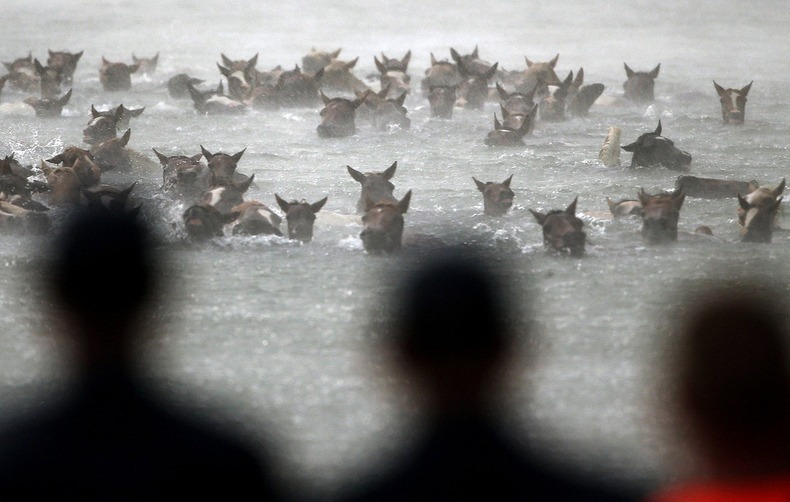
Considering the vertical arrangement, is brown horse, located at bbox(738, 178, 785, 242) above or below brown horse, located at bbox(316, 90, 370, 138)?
below

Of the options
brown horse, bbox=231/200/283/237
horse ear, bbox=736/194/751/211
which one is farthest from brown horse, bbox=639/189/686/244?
brown horse, bbox=231/200/283/237

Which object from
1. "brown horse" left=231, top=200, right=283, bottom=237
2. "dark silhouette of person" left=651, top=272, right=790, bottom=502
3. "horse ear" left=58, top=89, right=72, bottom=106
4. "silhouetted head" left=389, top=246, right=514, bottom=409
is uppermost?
"horse ear" left=58, top=89, right=72, bottom=106

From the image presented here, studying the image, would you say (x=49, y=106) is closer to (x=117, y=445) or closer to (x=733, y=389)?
(x=117, y=445)

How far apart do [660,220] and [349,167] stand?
2576 mm

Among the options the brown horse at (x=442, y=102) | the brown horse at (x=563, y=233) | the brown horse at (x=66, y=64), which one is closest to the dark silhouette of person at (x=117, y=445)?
the brown horse at (x=563, y=233)

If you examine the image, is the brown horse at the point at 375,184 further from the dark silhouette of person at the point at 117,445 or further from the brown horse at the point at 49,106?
the brown horse at the point at 49,106

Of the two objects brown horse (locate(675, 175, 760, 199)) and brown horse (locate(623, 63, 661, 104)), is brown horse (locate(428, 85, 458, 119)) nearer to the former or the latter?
brown horse (locate(623, 63, 661, 104))

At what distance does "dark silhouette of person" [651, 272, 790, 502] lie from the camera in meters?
3.83

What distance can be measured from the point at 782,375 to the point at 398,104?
8.12 m

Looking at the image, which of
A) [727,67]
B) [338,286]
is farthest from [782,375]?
[727,67]

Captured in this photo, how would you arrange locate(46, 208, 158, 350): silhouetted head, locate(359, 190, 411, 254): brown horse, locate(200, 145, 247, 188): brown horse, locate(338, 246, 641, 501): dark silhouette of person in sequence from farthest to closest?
1. locate(200, 145, 247, 188): brown horse
2. locate(359, 190, 411, 254): brown horse
3. locate(46, 208, 158, 350): silhouetted head
4. locate(338, 246, 641, 501): dark silhouette of person

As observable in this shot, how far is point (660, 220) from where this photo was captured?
271 inches

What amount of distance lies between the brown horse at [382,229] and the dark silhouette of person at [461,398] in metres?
0.37

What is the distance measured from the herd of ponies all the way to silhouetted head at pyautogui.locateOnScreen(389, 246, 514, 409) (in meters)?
0.51
